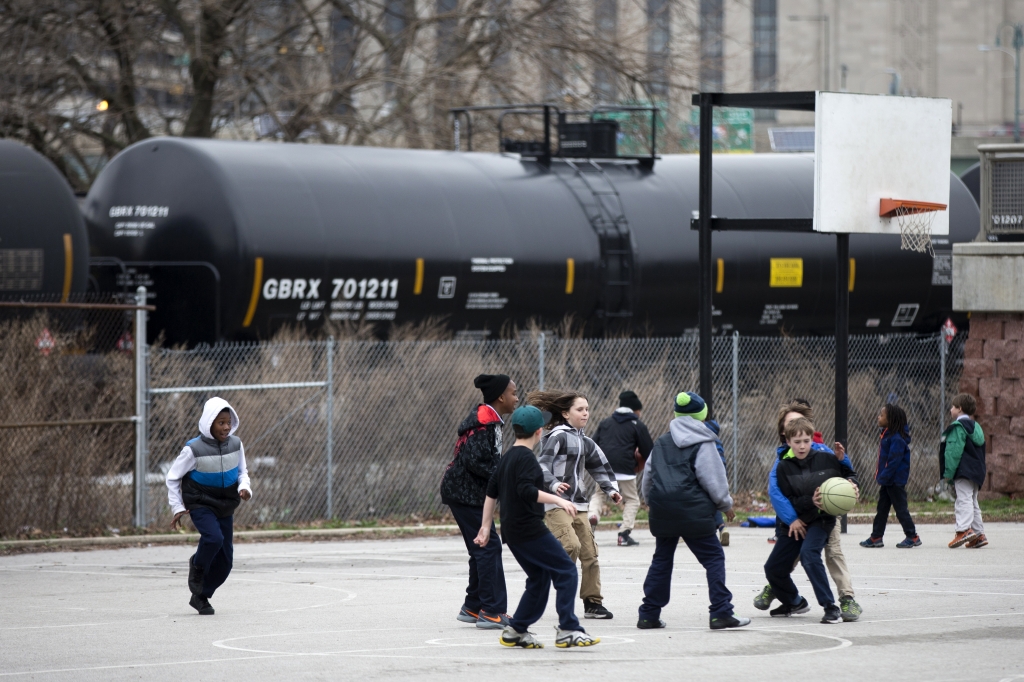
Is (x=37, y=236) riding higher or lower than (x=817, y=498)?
higher

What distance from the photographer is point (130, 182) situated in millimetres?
17062

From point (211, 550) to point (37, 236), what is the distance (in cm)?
714

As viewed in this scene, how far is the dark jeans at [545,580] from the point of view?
837cm

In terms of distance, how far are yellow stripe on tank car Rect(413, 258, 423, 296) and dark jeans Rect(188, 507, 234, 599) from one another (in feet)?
23.4

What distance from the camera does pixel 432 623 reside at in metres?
9.52

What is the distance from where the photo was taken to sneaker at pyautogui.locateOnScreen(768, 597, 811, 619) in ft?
31.4

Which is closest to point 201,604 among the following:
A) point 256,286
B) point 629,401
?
point 629,401

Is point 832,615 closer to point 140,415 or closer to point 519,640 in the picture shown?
point 519,640

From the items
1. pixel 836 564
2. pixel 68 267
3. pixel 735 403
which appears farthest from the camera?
pixel 735 403

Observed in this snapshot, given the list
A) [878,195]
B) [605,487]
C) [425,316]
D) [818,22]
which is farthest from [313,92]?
[818,22]

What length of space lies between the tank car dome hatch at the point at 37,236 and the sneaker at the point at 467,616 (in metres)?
8.09

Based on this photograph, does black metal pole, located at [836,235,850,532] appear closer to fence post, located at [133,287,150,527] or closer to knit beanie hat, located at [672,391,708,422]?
knit beanie hat, located at [672,391,708,422]

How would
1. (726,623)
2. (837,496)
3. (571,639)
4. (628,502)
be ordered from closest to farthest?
(571,639)
(726,623)
(837,496)
(628,502)

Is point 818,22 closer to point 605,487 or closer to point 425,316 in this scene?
point 425,316
